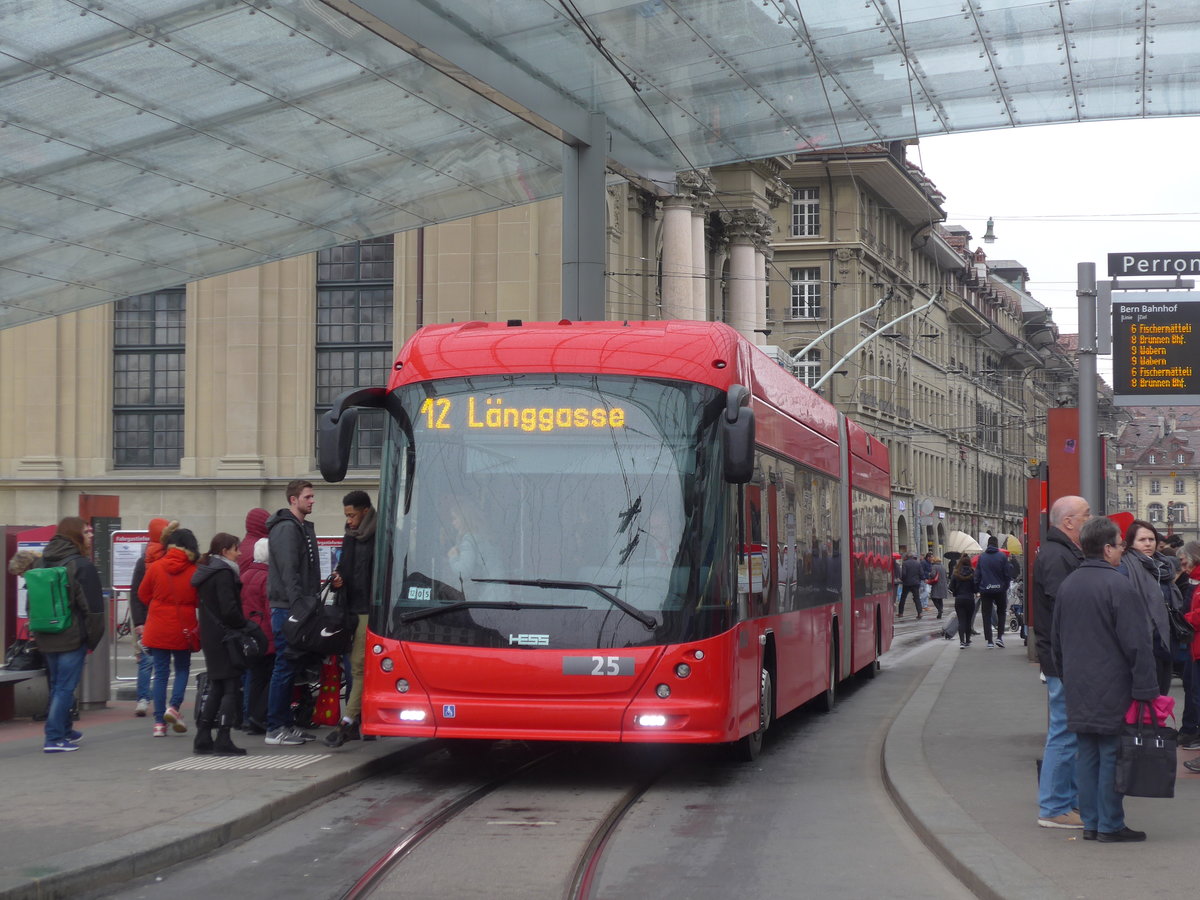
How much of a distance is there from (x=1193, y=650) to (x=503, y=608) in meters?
4.80

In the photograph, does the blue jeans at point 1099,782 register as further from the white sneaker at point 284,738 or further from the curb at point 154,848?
the white sneaker at point 284,738

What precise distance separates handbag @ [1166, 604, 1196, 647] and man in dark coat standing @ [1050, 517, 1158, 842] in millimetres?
2876

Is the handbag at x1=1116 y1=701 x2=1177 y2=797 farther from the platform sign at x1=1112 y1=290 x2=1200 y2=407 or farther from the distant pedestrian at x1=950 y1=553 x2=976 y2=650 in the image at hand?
the distant pedestrian at x1=950 y1=553 x2=976 y2=650

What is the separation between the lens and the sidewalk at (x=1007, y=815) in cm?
745

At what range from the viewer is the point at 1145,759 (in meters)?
8.09

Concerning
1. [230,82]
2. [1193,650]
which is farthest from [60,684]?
[1193,650]

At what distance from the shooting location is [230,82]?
43.2 ft

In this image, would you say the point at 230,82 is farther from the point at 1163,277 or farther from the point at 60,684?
the point at 1163,277

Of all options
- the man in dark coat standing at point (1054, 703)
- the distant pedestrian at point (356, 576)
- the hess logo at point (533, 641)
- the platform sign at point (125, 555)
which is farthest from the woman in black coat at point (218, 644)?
the platform sign at point (125, 555)

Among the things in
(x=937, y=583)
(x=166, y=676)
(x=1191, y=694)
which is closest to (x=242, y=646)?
(x=166, y=676)

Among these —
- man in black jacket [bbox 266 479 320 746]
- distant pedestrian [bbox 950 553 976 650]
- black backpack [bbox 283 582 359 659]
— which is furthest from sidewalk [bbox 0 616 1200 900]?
distant pedestrian [bbox 950 553 976 650]

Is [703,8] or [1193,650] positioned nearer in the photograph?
[1193,650]

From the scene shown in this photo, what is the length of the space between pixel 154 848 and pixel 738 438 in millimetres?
4373

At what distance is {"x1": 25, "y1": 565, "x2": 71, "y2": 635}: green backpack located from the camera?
11781 millimetres
